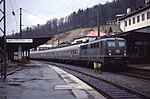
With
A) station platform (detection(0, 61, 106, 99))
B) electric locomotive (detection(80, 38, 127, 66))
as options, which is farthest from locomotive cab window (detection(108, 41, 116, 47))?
station platform (detection(0, 61, 106, 99))

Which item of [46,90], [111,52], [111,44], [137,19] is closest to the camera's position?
[46,90]

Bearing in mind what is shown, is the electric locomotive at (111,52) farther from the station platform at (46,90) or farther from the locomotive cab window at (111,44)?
the station platform at (46,90)

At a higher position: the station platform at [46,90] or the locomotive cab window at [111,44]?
the locomotive cab window at [111,44]

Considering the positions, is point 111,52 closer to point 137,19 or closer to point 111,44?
point 111,44

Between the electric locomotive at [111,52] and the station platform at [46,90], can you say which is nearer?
the station platform at [46,90]

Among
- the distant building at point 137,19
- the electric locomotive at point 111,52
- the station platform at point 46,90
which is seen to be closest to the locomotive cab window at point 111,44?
the electric locomotive at point 111,52

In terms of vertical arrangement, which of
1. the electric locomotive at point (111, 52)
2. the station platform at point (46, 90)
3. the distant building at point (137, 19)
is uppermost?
the distant building at point (137, 19)

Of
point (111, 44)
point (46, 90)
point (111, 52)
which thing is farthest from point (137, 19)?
point (46, 90)

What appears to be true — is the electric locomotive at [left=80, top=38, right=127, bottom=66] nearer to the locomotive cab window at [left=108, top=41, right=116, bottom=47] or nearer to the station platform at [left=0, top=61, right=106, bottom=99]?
the locomotive cab window at [left=108, top=41, right=116, bottom=47]

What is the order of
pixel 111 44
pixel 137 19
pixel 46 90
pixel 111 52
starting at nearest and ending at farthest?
pixel 46 90
pixel 111 52
pixel 111 44
pixel 137 19

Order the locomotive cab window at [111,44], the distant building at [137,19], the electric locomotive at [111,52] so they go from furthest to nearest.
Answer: the distant building at [137,19], the locomotive cab window at [111,44], the electric locomotive at [111,52]

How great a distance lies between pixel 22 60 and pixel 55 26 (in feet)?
103

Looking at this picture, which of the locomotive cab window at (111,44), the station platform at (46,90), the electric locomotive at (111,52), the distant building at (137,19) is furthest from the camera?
the distant building at (137,19)

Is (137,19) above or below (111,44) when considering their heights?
above
